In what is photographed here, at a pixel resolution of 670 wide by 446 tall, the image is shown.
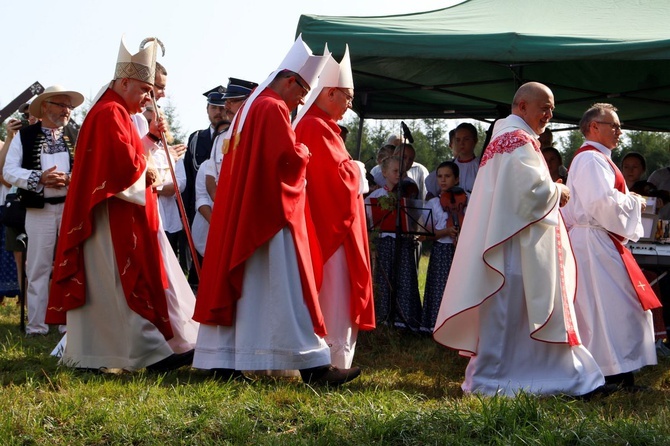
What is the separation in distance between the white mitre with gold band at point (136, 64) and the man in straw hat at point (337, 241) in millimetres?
1076

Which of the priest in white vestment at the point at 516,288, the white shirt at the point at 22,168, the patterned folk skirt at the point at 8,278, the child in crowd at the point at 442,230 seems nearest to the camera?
the priest in white vestment at the point at 516,288

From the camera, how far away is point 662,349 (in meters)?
8.25

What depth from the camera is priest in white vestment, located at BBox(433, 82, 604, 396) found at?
5836 mm

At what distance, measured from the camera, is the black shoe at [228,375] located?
5.80m

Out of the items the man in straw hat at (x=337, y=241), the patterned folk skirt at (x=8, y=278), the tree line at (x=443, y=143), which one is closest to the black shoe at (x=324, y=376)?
the man in straw hat at (x=337, y=241)

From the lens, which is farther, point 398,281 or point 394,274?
point 398,281

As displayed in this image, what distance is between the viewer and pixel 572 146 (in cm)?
2314

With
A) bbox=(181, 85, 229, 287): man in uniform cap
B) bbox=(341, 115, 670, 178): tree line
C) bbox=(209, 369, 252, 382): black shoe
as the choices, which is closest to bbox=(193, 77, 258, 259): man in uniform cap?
bbox=(181, 85, 229, 287): man in uniform cap

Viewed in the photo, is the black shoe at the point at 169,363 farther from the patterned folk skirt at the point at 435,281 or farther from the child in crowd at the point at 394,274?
the patterned folk skirt at the point at 435,281

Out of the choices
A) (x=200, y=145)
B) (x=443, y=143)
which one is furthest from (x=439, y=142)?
(x=200, y=145)

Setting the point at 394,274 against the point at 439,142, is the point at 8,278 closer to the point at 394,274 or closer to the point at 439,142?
the point at 394,274

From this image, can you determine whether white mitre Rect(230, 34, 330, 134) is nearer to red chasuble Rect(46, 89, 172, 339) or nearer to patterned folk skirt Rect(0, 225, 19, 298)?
red chasuble Rect(46, 89, 172, 339)

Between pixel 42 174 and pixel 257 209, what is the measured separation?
2.80 meters

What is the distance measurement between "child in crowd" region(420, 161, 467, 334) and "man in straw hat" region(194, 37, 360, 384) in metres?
2.88
